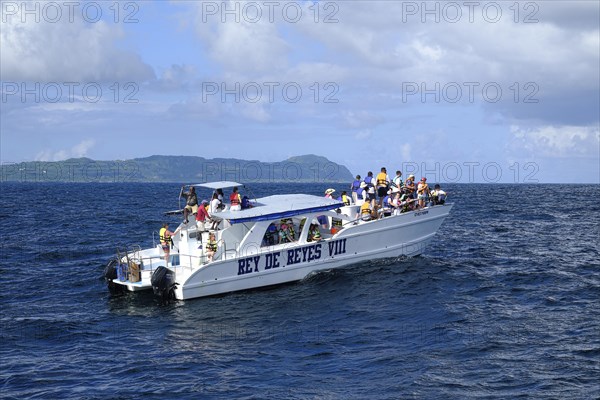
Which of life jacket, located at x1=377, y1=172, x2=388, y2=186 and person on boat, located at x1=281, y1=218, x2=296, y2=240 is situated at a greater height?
life jacket, located at x1=377, y1=172, x2=388, y2=186

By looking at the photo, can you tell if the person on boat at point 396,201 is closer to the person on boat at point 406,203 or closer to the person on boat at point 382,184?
the person on boat at point 406,203

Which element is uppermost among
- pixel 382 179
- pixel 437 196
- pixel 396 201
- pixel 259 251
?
pixel 382 179

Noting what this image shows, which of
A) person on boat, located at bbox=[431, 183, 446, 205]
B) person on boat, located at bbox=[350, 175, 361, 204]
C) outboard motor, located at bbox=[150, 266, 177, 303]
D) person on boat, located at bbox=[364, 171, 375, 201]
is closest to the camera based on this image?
outboard motor, located at bbox=[150, 266, 177, 303]

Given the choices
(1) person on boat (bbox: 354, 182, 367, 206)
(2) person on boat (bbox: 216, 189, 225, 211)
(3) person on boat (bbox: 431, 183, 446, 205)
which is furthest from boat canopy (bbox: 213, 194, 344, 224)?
(3) person on boat (bbox: 431, 183, 446, 205)

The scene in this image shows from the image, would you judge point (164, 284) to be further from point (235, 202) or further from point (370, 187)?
point (370, 187)

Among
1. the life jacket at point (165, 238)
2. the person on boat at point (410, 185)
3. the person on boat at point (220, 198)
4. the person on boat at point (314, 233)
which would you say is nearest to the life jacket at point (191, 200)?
the person on boat at point (220, 198)

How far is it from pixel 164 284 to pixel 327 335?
21.5 ft

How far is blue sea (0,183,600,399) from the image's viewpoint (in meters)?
15.6

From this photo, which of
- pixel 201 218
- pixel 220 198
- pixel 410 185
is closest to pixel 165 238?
pixel 201 218

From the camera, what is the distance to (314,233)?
26.2 m

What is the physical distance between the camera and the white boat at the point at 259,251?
23656 mm

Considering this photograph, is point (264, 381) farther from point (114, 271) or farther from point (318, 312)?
point (114, 271)

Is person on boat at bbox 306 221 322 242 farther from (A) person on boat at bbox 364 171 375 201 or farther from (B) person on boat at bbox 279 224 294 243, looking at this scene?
(A) person on boat at bbox 364 171 375 201

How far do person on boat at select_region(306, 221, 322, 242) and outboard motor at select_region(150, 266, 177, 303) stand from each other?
233 inches
